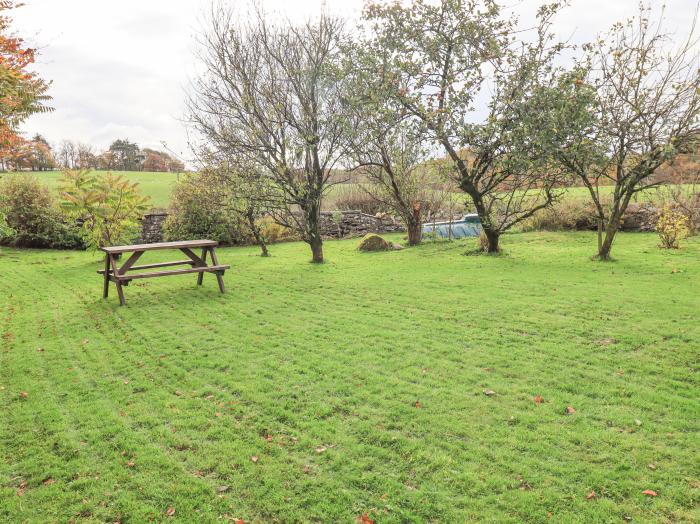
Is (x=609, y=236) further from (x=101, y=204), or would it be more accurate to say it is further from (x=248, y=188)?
(x=101, y=204)

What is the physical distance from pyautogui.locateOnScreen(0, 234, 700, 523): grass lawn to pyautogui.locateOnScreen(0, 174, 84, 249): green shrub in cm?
1129

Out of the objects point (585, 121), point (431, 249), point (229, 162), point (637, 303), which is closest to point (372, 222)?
point (431, 249)

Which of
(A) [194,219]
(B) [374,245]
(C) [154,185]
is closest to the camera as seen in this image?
(B) [374,245]

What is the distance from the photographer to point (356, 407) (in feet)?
13.7

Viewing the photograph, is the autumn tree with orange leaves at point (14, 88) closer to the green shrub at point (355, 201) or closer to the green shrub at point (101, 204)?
the green shrub at point (101, 204)

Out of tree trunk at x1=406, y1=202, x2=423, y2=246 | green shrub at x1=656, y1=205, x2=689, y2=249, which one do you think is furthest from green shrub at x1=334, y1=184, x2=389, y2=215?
green shrub at x1=656, y1=205, x2=689, y2=249

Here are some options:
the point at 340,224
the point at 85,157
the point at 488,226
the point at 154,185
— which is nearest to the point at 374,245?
the point at 488,226

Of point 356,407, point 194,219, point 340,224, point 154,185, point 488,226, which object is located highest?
point 154,185

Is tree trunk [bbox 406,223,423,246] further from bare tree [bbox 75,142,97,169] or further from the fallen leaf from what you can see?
bare tree [bbox 75,142,97,169]

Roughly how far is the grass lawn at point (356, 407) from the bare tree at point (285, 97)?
5.24m

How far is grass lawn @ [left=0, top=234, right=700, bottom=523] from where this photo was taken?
2.97 meters

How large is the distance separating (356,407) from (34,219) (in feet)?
63.6

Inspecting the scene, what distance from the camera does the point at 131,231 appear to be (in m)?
16.0

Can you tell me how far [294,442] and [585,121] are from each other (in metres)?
11.1
